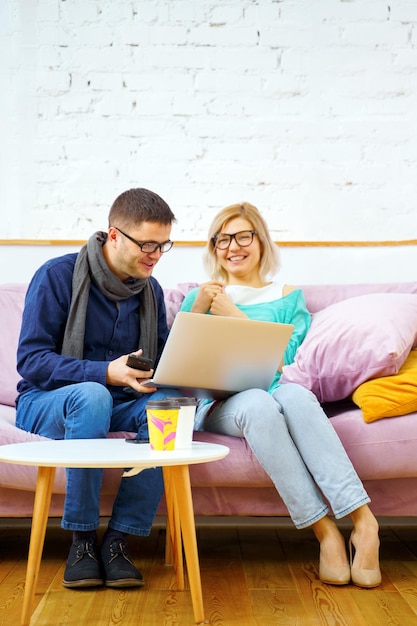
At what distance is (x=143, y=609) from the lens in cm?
161

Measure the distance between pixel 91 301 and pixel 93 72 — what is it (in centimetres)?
127

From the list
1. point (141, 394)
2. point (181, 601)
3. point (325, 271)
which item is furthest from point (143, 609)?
point (325, 271)

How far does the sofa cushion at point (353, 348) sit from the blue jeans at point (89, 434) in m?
0.39

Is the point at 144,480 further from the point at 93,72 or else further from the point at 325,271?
the point at 93,72

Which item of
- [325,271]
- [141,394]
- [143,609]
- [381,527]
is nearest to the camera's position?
[143,609]

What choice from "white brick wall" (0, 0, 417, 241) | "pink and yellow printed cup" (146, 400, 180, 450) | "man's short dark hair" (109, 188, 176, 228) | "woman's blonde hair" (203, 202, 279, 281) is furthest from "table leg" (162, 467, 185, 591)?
"white brick wall" (0, 0, 417, 241)

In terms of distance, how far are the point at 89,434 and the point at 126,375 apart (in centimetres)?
17

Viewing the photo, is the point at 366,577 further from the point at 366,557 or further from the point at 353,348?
the point at 353,348

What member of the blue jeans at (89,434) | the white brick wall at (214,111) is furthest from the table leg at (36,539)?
the white brick wall at (214,111)

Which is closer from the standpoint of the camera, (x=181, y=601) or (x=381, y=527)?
(x=181, y=601)

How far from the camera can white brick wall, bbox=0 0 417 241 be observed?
2.95 meters

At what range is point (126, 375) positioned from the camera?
6.08 ft

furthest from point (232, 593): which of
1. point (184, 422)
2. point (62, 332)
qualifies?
point (62, 332)

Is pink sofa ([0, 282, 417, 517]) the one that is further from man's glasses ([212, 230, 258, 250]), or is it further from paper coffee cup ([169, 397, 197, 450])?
man's glasses ([212, 230, 258, 250])
